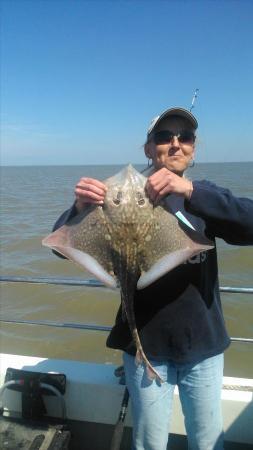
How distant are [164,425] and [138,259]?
1.17 metres

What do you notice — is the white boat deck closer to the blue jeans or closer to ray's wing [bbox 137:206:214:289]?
the blue jeans

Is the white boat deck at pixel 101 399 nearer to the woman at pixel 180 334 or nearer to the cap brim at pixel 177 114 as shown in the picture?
the woman at pixel 180 334

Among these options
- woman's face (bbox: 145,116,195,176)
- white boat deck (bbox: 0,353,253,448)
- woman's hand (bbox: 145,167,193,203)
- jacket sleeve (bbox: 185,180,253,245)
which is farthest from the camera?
white boat deck (bbox: 0,353,253,448)

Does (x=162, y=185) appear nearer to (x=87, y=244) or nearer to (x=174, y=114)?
(x=87, y=244)

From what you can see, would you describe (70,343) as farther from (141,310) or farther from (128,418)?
(141,310)

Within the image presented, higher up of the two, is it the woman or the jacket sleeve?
the jacket sleeve

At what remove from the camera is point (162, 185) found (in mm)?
2062

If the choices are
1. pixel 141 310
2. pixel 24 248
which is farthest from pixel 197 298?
pixel 24 248

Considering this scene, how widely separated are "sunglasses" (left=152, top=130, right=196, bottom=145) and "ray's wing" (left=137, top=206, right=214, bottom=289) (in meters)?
0.66

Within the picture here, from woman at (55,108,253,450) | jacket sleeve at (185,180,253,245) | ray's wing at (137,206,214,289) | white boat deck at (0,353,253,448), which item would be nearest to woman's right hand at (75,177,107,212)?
woman at (55,108,253,450)

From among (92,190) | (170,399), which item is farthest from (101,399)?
(92,190)

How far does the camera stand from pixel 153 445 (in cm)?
258

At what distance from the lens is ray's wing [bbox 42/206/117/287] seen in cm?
221

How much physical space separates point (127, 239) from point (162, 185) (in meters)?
0.35
